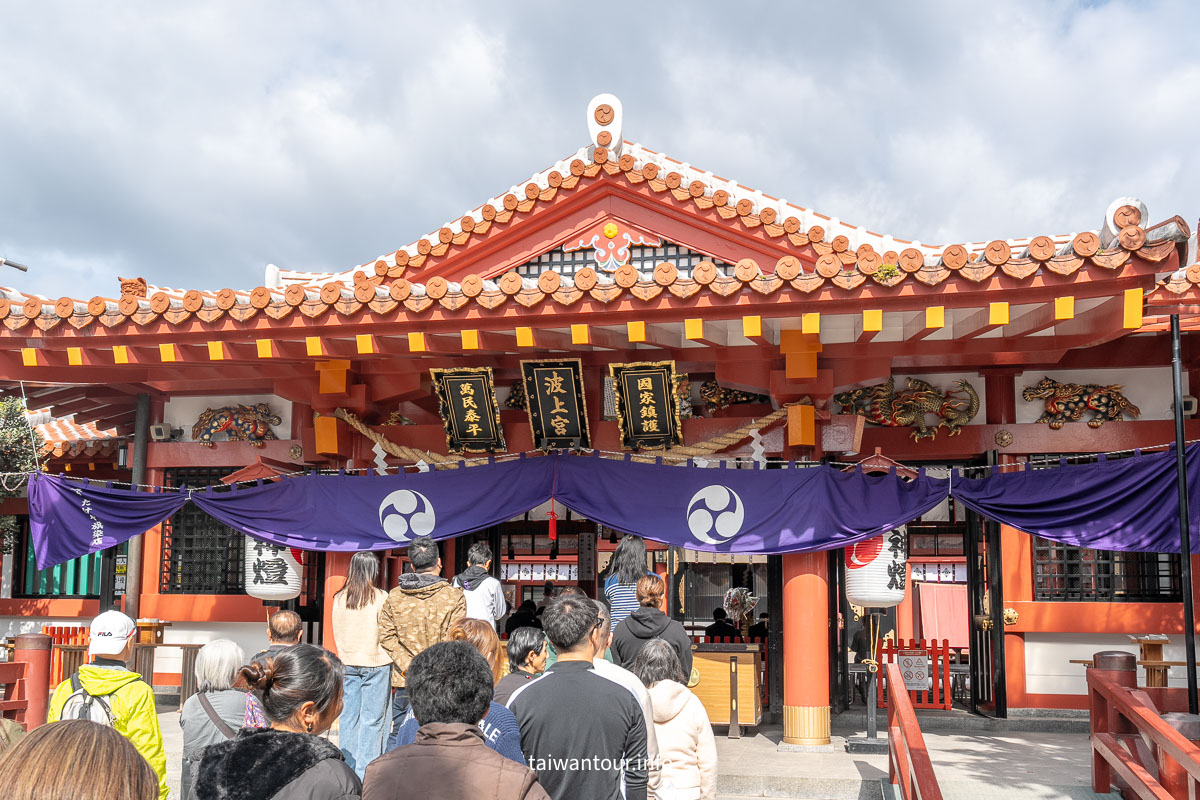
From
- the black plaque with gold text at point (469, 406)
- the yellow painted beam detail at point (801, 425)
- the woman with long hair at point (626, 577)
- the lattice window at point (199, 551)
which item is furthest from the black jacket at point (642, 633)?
the lattice window at point (199, 551)

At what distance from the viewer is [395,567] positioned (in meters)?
10.4

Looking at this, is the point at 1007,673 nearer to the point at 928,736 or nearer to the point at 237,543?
the point at 928,736

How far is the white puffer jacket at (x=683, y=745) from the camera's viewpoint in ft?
14.0

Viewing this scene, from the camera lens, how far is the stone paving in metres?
6.72

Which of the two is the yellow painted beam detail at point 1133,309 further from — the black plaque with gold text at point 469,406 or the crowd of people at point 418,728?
the black plaque with gold text at point 469,406

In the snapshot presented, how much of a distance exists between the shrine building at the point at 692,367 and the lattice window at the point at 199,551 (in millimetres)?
25

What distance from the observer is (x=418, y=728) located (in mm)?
3365

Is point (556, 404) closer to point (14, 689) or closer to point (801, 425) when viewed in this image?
point (801, 425)

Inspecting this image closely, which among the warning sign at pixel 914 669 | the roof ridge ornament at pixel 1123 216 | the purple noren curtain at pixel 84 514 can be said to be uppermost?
the roof ridge ornament at pixel 1123 216

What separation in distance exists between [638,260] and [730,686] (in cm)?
381

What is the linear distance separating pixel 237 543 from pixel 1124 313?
8350mm

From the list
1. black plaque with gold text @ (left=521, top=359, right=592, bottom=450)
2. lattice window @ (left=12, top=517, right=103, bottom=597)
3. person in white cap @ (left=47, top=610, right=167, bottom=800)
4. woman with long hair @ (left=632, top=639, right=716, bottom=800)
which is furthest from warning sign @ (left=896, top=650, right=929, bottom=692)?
lattice window @ (left=12, top=517, right=103, bottom=597)

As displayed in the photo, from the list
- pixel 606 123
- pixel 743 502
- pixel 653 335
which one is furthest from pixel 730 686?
pixel 606 123

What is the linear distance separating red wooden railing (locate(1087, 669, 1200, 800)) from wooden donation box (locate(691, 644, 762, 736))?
278 centimetres
